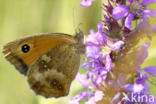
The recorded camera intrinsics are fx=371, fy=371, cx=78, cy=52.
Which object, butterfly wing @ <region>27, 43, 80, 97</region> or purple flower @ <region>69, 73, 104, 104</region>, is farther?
butterfly wing @ <region>27, 43, 80, 97</region>

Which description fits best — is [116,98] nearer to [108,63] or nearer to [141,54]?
[108,63]

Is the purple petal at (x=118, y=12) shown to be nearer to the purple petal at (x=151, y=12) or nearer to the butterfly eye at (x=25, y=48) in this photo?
the purple petal at (x=151, y=12)

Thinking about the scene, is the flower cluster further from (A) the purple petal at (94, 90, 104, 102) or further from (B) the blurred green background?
(B) the blurred green background

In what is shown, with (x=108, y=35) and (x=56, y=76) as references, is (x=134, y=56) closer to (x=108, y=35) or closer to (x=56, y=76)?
(x=108, y=35)

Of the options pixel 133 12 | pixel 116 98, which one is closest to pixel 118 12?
pixel 133 12

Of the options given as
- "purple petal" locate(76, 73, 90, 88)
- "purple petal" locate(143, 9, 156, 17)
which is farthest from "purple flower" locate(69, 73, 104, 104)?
"purple petal" locate(143, 9, 156, 17)
